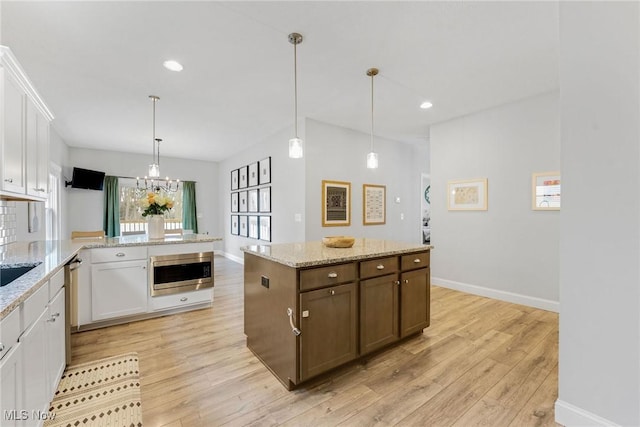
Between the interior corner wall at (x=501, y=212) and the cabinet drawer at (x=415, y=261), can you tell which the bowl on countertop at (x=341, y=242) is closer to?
the cabinet drawer at (x=415, y=261)

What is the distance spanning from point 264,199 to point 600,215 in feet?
16.0

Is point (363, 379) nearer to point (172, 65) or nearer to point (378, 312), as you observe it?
point (378, 312)

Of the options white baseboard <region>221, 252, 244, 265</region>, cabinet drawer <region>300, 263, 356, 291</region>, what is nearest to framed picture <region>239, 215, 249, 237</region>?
white baseboard <region>221, 252, 244, 265</region>

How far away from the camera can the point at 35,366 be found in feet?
4.52

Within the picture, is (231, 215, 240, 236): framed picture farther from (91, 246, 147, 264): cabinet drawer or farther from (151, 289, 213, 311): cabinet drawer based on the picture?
(91, 246, 147, 264): cabinet drawer

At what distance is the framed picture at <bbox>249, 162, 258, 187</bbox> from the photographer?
19.3 ft

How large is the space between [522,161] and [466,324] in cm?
228

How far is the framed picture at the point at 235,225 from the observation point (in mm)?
6973

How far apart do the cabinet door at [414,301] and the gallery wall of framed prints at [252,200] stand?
3.39 m

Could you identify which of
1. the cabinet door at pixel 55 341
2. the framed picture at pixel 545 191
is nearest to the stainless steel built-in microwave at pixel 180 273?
the cabinet door at pixel 55 341

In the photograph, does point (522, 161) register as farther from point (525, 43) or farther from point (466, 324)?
point (466, 324)

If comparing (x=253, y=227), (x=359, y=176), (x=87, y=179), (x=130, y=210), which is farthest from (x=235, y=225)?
(x=359, y=176)

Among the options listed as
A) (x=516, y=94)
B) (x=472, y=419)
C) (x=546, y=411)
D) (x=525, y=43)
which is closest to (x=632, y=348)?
(x=546, y=411)

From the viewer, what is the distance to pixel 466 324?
10.1ft
